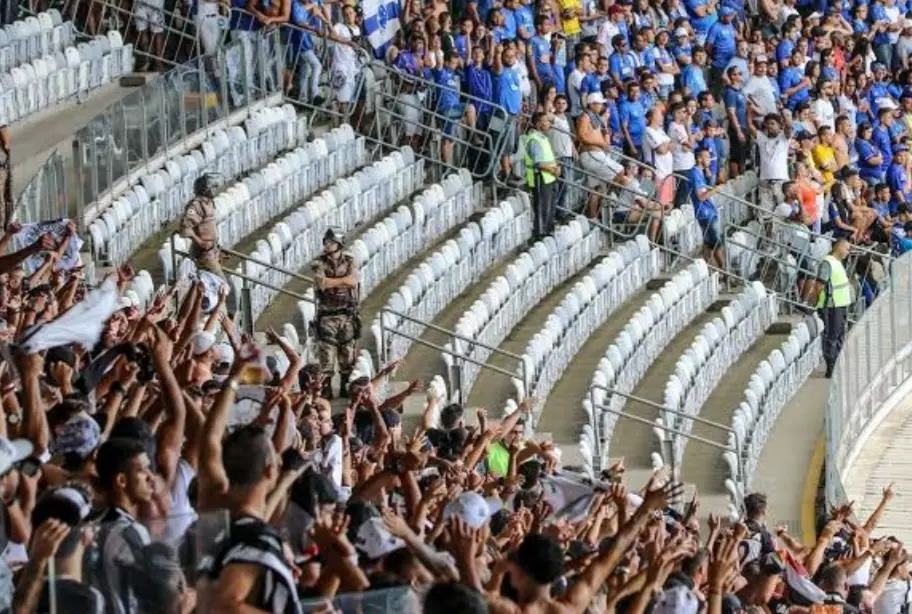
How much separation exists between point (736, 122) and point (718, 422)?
6.60 meters

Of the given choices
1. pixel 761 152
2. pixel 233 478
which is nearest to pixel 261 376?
pixel 233 478

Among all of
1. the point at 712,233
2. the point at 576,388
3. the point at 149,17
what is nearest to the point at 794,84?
the point at 712,233

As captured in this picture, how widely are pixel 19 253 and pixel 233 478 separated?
398 cm

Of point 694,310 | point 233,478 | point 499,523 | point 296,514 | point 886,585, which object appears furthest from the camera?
point 694,310

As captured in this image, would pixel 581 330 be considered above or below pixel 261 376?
below

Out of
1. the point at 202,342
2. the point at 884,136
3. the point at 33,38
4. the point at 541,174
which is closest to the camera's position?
the point at 202,342

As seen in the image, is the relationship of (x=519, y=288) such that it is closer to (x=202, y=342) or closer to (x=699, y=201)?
(x=699, y=201)

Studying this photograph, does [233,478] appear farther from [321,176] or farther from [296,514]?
[321,176]

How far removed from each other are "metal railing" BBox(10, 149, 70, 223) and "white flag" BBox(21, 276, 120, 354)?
6519 mm

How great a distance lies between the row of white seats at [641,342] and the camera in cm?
1709

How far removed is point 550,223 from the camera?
70.7 feet

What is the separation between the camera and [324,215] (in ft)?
63.5

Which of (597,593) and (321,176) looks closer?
(597,593)

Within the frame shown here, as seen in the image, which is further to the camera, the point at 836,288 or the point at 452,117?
the point at 452,117
